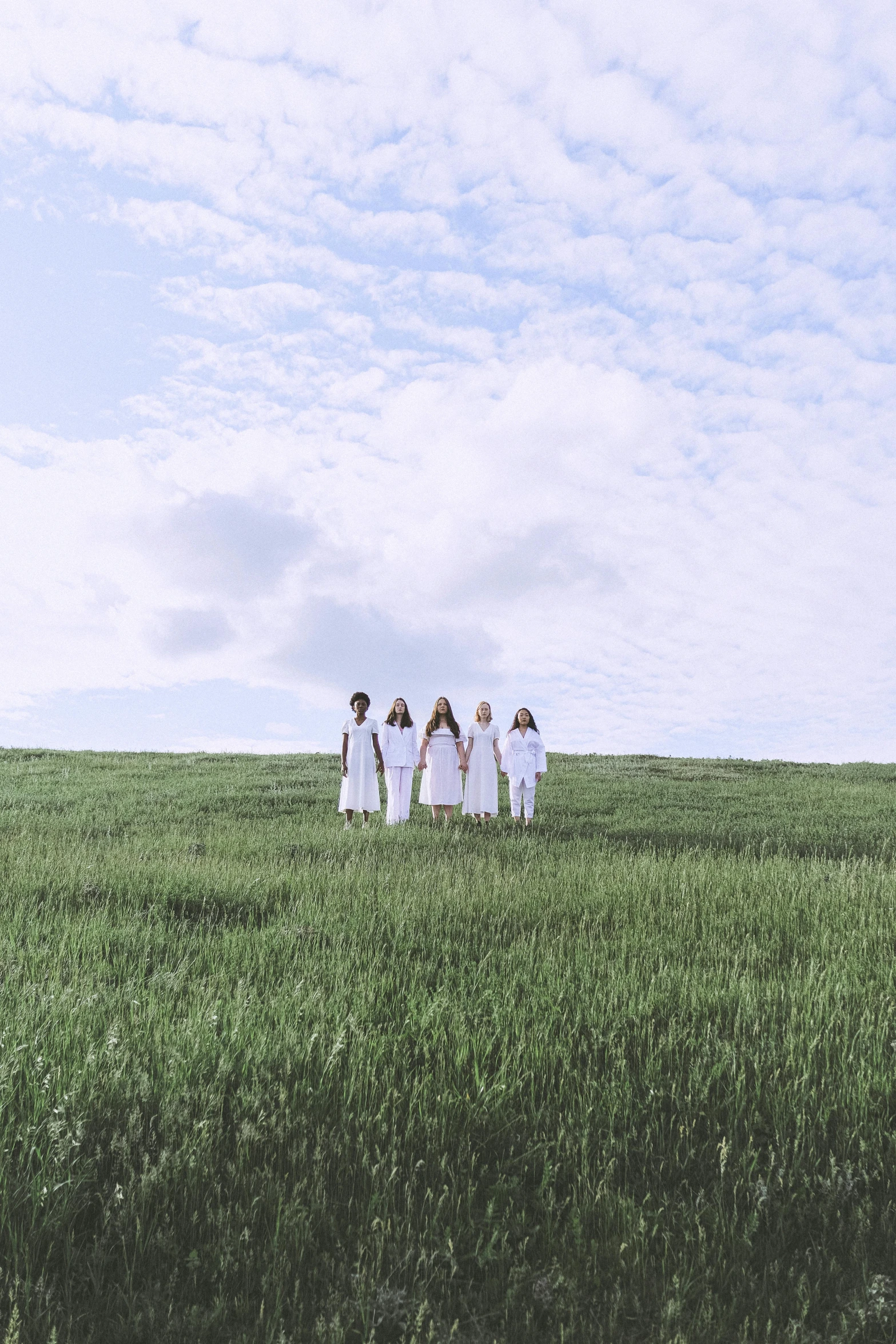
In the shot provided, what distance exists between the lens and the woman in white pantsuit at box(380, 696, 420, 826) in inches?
685

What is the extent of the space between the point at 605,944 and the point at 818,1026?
1950mm

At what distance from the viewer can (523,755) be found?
1744cm

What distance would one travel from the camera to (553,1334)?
2.74m

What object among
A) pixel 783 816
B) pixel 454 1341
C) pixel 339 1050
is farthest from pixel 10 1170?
pixel 783 816

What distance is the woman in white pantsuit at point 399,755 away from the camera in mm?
17391

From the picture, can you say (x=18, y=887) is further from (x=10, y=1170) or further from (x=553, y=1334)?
(x=553, y=1334)

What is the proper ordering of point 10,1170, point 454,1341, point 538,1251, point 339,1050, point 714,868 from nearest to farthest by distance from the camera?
point 454,1341 < point 538,1251 < point 10,1170 < point 339,1050 < point 714,868

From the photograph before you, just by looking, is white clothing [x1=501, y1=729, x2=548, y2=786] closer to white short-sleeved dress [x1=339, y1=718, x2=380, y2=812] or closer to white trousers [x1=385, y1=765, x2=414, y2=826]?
white trousers [x1=385, y1=765, x2=414, y2=826]

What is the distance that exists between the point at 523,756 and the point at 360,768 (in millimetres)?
3497

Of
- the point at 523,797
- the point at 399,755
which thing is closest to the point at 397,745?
the point at 399,755

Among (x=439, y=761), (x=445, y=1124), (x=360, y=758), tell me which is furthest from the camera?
(x=439, y=761)

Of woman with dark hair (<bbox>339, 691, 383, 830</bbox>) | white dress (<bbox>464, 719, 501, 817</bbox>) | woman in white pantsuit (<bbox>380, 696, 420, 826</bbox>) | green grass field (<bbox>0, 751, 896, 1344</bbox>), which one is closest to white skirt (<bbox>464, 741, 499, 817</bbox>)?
white dress (<bbox>464, 719, 501, 817</bbox>)

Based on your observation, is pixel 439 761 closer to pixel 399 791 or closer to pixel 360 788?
pixel 399 791

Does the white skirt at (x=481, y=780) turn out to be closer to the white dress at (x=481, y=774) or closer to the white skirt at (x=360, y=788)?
the white dress at (x=481, y=774)
